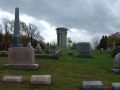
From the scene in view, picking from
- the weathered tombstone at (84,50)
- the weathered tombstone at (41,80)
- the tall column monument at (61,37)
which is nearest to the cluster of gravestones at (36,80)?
the weathered tombstone at (41,80)

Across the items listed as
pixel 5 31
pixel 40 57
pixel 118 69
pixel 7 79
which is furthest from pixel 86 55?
pixel 5 31

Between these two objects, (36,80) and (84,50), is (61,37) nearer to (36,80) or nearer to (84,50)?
(84,50)

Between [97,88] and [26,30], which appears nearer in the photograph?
[97,88]

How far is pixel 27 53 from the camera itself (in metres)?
12.7

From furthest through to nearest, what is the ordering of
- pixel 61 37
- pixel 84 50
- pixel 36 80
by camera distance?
1. pixel 61 37
2. pixel 84 50
3. pixel 36 80

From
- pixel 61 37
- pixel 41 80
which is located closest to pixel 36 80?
pixel 41 80

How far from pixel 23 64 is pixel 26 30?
184 ft

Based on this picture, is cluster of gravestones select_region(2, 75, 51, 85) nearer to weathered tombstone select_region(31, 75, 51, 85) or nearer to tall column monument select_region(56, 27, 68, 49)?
weathered tombstone select_region(31, 75, 51, 85)

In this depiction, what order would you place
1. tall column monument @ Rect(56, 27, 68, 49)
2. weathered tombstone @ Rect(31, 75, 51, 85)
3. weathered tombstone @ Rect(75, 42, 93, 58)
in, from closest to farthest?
weathered tombstone @ Rect(31, 75, 51, 85) < weathered tombstone @ Rect(75, 42, 93, 58) < tall column monument @ Rect(56, 27, 68, 49)

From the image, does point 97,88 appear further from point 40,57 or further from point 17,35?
point 17,35

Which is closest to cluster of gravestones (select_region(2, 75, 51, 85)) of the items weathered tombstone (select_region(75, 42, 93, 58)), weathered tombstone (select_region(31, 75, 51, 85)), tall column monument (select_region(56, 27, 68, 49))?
weathered tombstone (select_region(31, 75, 51, 85))

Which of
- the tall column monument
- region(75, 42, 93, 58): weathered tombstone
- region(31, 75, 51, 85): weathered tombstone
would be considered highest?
the tall column monument

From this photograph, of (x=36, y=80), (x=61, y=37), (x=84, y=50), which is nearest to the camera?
(x=36, y=80)

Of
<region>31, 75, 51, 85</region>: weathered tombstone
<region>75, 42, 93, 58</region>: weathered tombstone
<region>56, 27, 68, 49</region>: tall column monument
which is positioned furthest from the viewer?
<region>56, 27, 68, 49</region>: tall column monument
